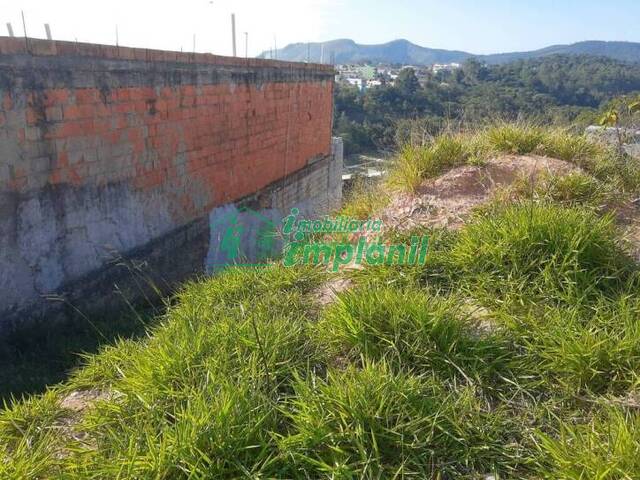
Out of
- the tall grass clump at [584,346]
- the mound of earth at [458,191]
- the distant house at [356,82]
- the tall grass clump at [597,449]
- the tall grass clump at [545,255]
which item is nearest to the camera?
the tall grass clump at [597,449]

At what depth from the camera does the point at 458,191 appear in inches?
165

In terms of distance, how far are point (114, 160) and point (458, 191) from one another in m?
3.27

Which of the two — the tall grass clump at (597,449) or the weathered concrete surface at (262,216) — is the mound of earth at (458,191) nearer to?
the weathered concrete surface at (262,216)

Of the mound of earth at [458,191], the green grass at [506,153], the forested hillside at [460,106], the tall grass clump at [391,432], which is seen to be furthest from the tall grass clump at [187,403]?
the forested hillside at [460,106]

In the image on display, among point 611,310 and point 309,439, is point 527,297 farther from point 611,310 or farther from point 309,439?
point 309,439

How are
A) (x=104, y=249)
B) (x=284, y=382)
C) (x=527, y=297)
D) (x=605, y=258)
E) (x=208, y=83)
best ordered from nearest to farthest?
(x=284, y=382) → (x=527, y=297) → (x=605, y=258) → (x=104, y=249) → (x=208, y=83)

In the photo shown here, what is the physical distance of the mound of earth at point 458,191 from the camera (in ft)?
12.6

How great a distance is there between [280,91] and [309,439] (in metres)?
6.63

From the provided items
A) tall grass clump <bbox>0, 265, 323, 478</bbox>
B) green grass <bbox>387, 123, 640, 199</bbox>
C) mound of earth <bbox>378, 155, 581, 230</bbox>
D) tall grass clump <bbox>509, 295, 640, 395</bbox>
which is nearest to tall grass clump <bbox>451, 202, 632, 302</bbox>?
tall grass clump <bbox>509, 295, 640, 395</bbox>

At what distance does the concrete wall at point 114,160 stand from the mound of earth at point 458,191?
2.53 metres

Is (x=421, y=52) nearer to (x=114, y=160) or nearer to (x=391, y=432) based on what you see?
(x=114, y=160)

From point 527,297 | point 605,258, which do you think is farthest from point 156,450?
point 605,258

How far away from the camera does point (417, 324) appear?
7.84 feet

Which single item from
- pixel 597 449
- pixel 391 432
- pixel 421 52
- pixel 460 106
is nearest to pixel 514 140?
pixel 460 106
